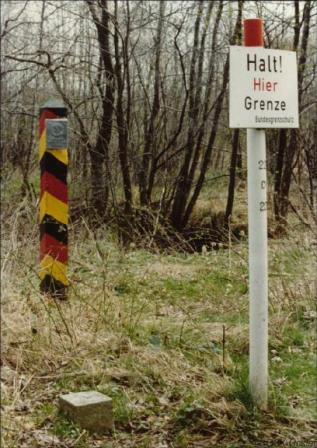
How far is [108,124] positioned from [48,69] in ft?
4.82

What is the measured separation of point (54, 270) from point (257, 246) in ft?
7.30

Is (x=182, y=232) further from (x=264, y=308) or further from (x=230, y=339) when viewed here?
(x=264, y=308)

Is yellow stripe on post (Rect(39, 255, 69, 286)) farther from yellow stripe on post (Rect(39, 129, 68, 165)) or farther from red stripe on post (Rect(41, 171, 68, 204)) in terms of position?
yellow stripe on post (Rect(39, 129, 68, 165))

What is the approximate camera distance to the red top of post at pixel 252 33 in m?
4.39

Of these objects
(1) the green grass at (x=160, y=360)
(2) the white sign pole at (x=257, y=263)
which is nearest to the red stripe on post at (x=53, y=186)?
(1) the green grass at (x=160, y=360)

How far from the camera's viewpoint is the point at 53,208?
246 inches

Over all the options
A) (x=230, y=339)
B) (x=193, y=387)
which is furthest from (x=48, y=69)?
(x=193, y=387)

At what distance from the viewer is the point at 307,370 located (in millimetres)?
5133

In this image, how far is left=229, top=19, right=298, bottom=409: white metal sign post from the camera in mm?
4324

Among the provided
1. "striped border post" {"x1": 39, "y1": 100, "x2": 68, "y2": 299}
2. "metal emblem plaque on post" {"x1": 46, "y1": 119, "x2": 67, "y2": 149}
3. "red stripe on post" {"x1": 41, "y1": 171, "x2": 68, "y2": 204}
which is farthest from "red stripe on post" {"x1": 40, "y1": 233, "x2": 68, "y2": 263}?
"metal emblem plaque on post" {"x1": 46, "y1": 119, "x2": 67, "y2": 149}

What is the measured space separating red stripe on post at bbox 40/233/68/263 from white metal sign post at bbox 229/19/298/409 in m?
2.22

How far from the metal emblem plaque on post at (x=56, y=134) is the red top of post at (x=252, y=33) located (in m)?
2.15

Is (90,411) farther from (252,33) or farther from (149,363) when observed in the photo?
(252,33)

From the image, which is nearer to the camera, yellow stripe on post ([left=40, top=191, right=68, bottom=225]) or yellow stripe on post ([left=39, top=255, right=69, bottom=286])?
yellow stripe on post ([left=39, top=255, right=69, bottom=286])
